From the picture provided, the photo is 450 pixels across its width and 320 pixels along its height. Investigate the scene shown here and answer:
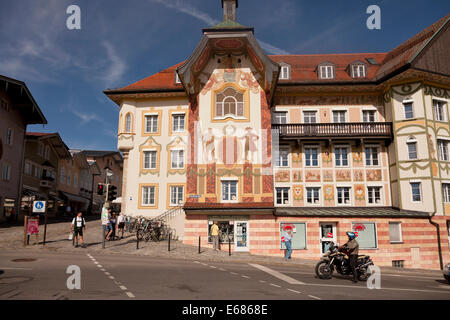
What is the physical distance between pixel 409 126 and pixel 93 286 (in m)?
23.3

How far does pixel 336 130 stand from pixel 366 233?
7708 millimetres

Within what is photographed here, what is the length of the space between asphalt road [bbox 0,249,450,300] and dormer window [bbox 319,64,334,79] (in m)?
18.8

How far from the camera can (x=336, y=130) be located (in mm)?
26375

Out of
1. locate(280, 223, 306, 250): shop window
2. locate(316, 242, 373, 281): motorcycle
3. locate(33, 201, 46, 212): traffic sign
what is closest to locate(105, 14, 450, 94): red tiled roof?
locate(280, 223, 306, 250): shop window

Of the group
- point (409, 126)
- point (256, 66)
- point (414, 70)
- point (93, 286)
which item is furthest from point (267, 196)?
point (93, 286)

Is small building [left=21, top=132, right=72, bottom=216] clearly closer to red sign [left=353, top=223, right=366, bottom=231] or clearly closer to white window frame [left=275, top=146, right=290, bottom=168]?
white window frame [left=275, top=146, right=290, bottom=168]

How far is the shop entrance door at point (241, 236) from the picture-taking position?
23.4 m

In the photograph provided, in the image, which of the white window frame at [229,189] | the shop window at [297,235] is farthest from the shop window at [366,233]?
the white window frame at [229,189]

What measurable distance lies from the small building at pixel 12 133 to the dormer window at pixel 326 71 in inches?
1025

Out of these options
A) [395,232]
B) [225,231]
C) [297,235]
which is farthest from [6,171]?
[395,232]

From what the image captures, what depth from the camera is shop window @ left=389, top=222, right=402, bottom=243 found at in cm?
2330

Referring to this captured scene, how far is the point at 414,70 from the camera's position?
24234 mm
